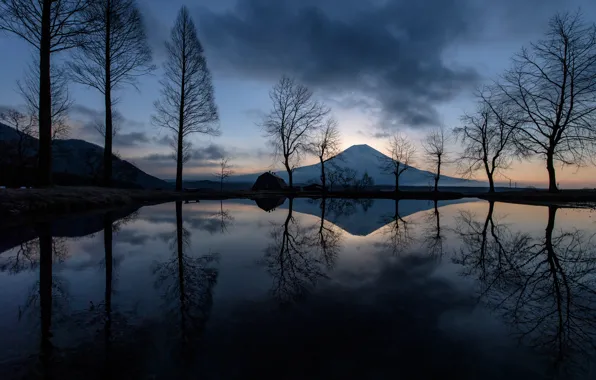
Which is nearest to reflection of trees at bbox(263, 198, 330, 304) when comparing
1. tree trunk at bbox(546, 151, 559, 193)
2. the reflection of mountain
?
the reflection of mountain

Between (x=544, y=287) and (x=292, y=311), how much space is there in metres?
3.40

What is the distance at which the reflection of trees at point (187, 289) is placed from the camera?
268 cm

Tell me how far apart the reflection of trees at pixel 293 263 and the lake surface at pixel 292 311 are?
0.12ft

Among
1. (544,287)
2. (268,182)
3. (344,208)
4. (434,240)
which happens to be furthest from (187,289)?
(268,182)

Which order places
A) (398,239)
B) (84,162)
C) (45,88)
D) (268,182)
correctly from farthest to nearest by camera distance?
1. (84,162)
2. (268,182)
3. (45,88)
4. (398,239)

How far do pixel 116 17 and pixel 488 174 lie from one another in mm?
37498

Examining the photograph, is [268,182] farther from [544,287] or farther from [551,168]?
[544,287]

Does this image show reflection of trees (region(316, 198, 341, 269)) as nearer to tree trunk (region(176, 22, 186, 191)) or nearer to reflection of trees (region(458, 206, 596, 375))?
reflection of trees (region(458, 206, 596, 375))

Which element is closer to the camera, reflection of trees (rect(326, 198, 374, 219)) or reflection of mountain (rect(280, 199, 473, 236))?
reflection of mountain (rect(280, 199, 473, 236))

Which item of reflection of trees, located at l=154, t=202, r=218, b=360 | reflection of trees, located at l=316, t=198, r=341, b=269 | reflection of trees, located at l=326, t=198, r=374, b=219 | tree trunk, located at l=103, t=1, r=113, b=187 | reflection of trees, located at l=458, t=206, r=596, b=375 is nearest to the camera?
reflection of trees, located at l=458, t=206, r=596, b=375

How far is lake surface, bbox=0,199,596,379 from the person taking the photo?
216 cm

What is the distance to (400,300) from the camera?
3.51 meters

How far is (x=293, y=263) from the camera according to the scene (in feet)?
16.8

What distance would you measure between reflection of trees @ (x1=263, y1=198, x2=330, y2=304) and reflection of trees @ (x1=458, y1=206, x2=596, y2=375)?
2.22 metres
